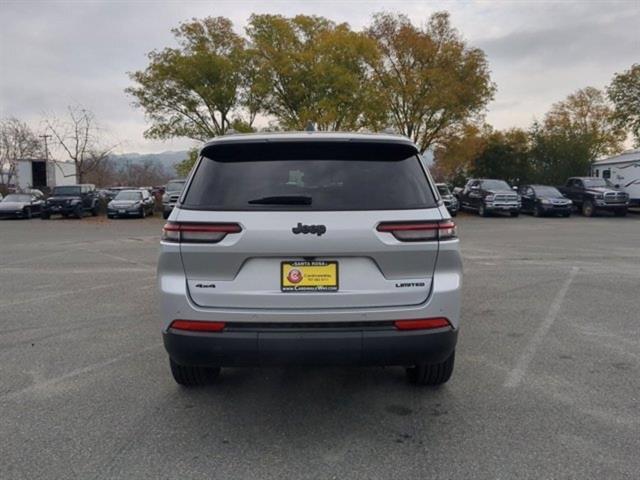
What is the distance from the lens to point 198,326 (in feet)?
10.6

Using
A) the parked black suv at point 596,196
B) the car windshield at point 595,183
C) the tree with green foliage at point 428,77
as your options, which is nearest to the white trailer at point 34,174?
the tree with green foliage at point 428,77

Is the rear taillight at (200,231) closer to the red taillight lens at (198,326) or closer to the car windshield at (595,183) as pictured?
the red taillight lens at (198,326)

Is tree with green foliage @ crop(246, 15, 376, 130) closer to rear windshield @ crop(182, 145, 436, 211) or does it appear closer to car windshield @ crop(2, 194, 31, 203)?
car windshield @ crop(2, 194, 31, 203)

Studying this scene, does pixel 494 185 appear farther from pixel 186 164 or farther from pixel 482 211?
pixel 186 164

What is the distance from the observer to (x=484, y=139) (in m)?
33.8

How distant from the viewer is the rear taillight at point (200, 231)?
10.4ft

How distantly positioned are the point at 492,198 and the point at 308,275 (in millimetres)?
25568

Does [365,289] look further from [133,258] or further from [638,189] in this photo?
[638,189]

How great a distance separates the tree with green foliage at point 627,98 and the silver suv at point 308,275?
36625 mm

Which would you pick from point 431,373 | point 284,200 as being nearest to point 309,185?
point 284,200

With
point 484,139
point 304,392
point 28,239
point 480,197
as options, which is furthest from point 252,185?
point 484,139

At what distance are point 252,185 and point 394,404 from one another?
6.39ft

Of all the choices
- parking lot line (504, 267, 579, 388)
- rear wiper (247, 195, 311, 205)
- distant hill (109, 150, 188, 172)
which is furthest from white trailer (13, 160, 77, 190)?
rear wiper (247, 195, 311, 205)

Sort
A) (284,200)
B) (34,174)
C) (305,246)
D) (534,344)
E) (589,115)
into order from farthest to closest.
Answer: (589,115), (34,174), (534,344), (284,200), (305,246)
